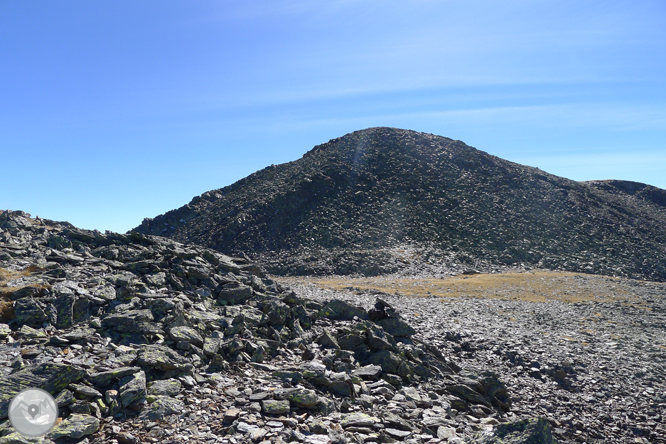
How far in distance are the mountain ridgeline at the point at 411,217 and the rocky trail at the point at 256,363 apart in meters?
39.3

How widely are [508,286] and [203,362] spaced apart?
44734 mm

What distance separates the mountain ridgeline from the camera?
229ft

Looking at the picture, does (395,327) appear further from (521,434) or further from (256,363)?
(521,434)

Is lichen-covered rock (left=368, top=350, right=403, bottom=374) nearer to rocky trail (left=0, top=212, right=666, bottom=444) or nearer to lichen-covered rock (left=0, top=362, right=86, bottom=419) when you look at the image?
rocky trail (left=0, top=212, right=666, bottom=444)

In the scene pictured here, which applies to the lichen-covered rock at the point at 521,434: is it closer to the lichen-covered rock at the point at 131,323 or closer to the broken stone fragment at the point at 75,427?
the broken stone fragment at the point at 75,427

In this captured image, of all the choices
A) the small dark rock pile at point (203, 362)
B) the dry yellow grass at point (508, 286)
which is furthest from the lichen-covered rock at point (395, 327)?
the dry yellow grass at point (508, 286)

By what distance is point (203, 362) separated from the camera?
13.9 meters

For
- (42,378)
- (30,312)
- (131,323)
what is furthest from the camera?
(131,323)

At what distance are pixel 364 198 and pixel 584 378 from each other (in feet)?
225

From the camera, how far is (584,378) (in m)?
19.7

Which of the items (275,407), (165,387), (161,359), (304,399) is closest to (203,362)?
(161,359)

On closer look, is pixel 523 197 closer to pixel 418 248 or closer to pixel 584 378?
pixel 418 248

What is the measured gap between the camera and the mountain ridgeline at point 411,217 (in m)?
69.7

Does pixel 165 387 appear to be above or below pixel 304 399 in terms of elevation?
above
